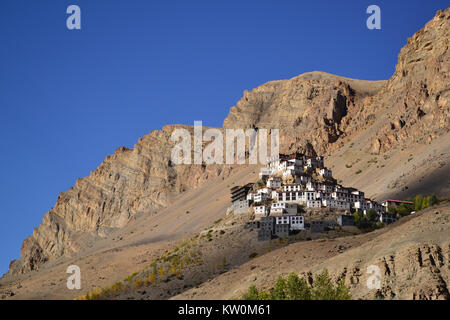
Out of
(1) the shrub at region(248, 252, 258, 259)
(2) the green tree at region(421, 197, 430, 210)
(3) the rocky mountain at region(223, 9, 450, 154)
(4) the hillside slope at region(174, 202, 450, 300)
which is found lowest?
(4) the hillside slope at region(174, 202, 450, 300)

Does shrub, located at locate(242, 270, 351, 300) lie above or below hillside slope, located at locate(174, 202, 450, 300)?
below

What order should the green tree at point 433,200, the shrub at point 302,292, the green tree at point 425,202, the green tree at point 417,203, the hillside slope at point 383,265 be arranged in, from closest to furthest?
1. the shrub at point 302,292
2. the hillside slope at point 383,265
3. the green tree at point 425,202
4. the green tree at point 433,200
5. the green tree at point 417,203

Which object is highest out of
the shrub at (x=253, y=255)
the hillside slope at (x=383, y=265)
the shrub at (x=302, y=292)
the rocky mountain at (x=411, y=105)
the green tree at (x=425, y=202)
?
the rocky mountain at (x=411, y=105)

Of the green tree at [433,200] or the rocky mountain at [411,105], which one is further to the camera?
the rocky mountain at [411,105]

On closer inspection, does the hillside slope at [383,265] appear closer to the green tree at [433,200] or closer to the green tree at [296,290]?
the green tree at [296,290]

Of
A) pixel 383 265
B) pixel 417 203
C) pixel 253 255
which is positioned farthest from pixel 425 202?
pixel 383 265

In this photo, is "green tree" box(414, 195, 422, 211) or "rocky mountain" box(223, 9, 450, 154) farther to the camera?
"rocky mountain" box(223, 9, 450, 154)

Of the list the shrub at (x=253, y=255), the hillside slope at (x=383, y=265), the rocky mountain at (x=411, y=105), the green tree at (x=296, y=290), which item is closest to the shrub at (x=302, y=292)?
the green tree at (x=296, y=290)

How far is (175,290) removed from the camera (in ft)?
289

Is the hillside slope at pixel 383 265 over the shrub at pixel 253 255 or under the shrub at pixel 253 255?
under

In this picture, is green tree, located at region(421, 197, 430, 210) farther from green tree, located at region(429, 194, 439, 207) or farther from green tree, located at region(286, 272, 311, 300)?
green tree, located at region(286, 272, 311, 300)

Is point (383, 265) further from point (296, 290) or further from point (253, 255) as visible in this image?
point (253, 255)

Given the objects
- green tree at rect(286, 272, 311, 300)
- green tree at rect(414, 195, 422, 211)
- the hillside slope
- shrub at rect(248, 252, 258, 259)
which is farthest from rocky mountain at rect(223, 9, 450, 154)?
green tree at rect(286, 272, 311, 300)
